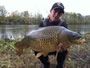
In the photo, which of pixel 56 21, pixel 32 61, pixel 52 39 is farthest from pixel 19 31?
pixel 52 39

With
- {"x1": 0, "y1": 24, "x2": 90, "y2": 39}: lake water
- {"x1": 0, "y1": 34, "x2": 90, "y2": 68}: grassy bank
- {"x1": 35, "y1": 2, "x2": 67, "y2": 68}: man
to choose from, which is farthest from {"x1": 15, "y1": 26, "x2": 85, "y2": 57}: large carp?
{"x1": 0, "y1": 34, "x2": 90, "y2": 68}: grassy bank

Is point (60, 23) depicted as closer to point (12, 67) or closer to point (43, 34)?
point (43, 34)

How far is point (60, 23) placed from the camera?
85.2 inches

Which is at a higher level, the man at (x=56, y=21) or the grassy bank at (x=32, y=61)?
the man at (x=56, y=21)

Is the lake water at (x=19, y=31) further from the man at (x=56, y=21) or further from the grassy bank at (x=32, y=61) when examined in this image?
the grassy bank at (x=32, y=61)

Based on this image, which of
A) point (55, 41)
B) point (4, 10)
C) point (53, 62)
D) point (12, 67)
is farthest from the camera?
point (4, 10)

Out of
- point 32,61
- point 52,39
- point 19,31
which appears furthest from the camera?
point 19,31

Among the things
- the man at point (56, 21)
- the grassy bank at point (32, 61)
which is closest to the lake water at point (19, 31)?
the man at point (56, 21)

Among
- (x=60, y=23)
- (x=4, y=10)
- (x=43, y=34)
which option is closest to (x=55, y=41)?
(x=43, y=34)

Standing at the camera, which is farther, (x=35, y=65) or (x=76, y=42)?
(x=35, y=65)

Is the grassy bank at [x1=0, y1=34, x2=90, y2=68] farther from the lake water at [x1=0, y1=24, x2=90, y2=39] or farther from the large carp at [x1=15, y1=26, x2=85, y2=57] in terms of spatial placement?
the large carp at [x1=15, y1=26, x2=85, y2=57]

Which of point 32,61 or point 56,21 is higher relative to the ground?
point 56,21

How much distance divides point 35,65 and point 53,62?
0.42m

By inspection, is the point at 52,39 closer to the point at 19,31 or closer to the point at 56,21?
the point at 56,21
